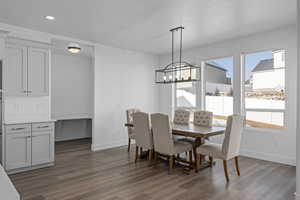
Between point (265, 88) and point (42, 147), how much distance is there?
479cm

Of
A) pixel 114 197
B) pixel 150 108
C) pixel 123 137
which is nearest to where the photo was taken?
pixel 114 197

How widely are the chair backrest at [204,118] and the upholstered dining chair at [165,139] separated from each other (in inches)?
31.4

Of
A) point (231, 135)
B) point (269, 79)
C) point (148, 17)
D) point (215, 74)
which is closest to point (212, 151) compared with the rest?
point (231, 135)

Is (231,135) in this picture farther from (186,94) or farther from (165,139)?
(186,94)

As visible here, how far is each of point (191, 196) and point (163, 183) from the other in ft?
1.81

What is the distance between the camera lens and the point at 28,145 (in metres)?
3.66

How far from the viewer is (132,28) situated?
4152 millimetres

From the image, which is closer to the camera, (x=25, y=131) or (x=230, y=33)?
(x=25, y=131)

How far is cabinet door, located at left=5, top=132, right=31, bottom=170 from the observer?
347 cm

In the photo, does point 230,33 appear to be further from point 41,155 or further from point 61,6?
point 41,155

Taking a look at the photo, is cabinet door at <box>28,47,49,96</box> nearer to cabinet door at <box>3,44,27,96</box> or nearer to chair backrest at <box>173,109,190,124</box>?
cabinet door at <box>3,44,27,96</box>

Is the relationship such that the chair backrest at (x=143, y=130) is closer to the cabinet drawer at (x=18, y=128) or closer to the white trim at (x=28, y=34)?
the cabinet drawer at (x=18, y=128)

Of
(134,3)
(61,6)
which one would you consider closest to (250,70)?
(134,3)

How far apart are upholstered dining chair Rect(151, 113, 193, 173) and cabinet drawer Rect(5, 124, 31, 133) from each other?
2.27 m
